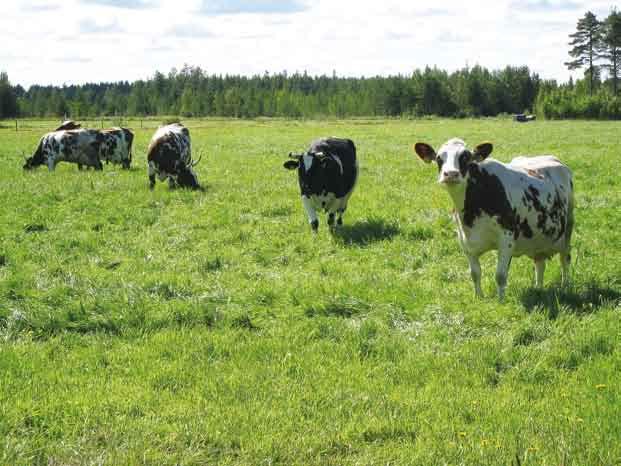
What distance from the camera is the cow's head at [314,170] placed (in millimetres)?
13414

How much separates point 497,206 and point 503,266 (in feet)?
2.25

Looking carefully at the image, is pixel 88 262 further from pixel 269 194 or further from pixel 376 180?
pixel 376 180

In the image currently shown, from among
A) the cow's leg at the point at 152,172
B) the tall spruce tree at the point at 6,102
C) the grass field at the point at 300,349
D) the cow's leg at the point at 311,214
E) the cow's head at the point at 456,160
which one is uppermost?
the tall spruce tree at the point at 6,102

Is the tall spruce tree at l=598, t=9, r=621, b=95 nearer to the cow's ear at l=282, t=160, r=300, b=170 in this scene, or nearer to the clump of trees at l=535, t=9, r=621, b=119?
the clump of trees at l=535, t=9, r=621, b=119

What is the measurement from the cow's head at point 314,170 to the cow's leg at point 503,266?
586 centimetres

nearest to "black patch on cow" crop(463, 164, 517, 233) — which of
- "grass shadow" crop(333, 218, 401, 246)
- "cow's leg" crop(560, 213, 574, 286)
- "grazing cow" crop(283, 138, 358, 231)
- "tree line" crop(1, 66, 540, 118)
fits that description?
"cow's leg" crop(560, 213, 574, 286)

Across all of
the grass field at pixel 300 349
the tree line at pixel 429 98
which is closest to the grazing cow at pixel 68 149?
the grass field at pixel 300 349

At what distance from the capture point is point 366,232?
484 inches

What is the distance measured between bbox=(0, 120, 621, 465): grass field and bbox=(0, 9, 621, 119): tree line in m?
81.6

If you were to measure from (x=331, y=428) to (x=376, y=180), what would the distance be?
14.9m

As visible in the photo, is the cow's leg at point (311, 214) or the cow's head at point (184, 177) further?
the cow's head at point (184, 177)

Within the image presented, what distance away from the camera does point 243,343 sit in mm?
6688

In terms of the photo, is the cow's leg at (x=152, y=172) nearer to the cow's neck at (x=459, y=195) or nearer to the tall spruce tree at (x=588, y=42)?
the cow's neck at (x=459, y=195)

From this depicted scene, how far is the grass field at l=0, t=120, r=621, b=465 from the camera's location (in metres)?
4.75
